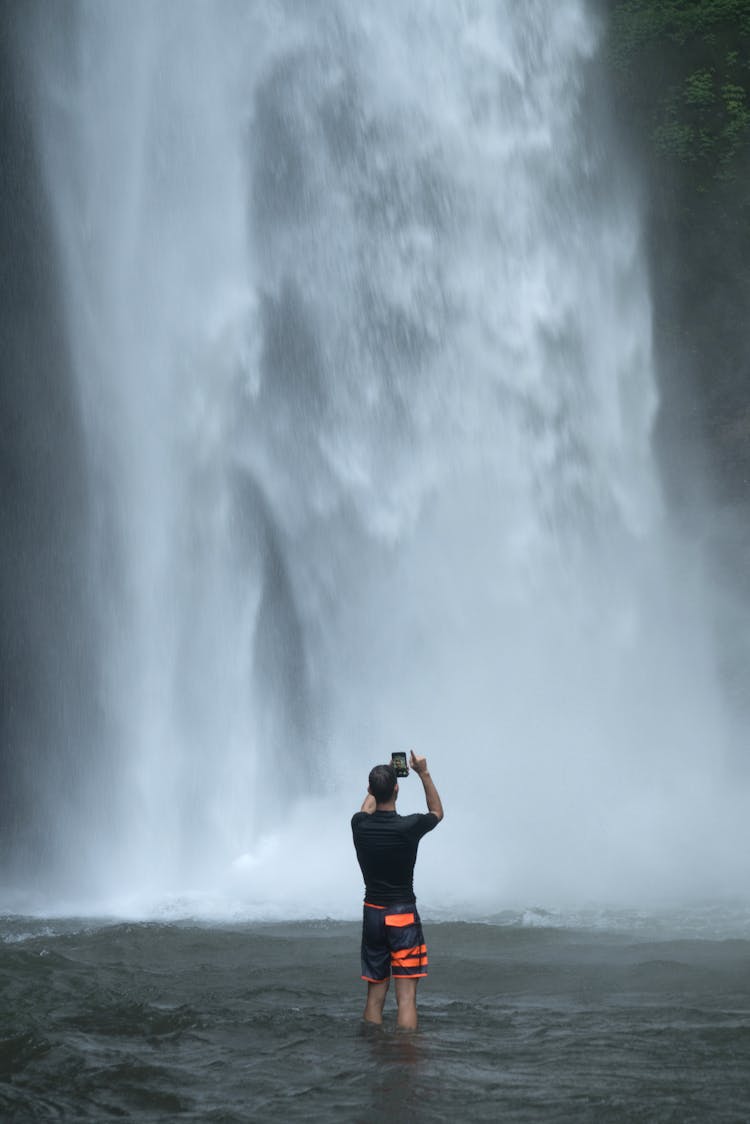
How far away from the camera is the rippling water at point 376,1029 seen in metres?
5.43

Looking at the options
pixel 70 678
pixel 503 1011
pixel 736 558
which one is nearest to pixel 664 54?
pixel 736 558

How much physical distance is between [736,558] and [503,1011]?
14.3 m

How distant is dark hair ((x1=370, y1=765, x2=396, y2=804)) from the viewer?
6816 millimetres

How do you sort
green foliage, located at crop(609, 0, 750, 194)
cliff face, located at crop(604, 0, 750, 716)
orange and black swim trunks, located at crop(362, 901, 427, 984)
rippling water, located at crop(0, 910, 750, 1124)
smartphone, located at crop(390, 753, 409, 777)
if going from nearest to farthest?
rippling water, located at crop(0, 910, 750, 1124)
orange and black swim trunks, located at crop(362, 901, 427, 984)
smartphone, located at crop(390, 753, 409, 777)
cliff face, located at crop(604, 0, 750, 716)
green foliage, located at crop(609, 0, 750, 194)

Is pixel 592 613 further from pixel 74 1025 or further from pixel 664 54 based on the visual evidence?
pixel 664 54

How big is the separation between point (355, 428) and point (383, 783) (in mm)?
11886

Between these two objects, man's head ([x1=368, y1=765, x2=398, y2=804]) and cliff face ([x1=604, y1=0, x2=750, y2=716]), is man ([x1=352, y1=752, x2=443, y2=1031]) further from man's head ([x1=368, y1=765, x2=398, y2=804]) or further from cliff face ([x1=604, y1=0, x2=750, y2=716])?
cliff face ([x1=604, y1=0, x2=750, y2=716])

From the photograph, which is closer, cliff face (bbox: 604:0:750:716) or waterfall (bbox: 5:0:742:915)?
waterfall (bbox: 5:0:742:915)

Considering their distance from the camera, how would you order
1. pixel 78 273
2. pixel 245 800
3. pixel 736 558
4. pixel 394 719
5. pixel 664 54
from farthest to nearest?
pixel 664 54 → pixel 736 558 → pixel 78 273 → pixel 394 719 → pixel 245 800

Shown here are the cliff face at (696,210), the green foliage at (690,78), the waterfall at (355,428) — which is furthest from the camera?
the green foliage at (690,78)

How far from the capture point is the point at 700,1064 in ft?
19.1

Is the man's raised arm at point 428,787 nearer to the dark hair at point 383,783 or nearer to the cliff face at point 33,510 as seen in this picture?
the dark hair at point 383,783

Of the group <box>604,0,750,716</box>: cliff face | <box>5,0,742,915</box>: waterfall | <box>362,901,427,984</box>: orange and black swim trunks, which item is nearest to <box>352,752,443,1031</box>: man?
<box>362,901,427,984</box>: orange and black swim trunks

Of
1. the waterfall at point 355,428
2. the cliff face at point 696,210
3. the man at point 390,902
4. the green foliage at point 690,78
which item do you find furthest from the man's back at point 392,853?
the green foliage at point 690,78
